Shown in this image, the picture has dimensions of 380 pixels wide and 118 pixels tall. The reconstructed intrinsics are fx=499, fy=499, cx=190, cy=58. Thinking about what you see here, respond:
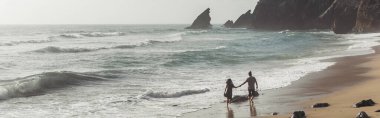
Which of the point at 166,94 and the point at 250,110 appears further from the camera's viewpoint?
the point at 166,94

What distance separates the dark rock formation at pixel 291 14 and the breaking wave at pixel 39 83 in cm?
8866

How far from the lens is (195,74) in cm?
2622

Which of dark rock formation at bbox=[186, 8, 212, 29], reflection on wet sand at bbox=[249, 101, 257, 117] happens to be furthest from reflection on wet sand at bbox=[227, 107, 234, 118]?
dark rock formation at bbox=[186, 8, 212, 29]

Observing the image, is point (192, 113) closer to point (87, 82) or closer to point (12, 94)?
point (12, 94)

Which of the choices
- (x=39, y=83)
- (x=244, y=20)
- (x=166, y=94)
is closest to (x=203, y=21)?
(x=244, y=20)

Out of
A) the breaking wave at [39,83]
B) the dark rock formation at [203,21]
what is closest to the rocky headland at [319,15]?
the dark rock formation at [203,21]

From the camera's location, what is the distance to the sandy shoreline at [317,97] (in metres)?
13.3

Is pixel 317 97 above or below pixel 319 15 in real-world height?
below

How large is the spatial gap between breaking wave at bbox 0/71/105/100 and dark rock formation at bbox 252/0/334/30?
3491 inches

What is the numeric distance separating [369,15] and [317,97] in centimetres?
5664

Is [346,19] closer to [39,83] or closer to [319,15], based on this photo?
[319,15]

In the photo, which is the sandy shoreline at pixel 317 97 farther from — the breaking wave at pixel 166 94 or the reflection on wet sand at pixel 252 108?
the breaking wave at pixel 166 94

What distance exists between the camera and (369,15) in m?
68.8

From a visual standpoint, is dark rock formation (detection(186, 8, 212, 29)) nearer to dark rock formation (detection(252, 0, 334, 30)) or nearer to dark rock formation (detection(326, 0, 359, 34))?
dark rock formation (detection(252, 0, 334, 30))
